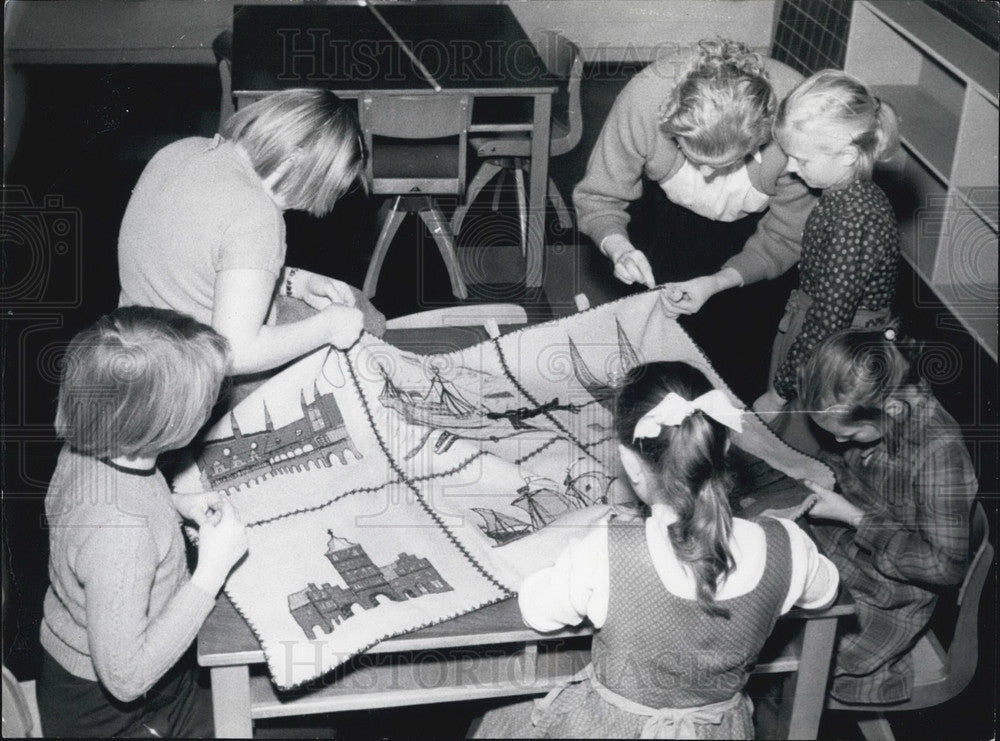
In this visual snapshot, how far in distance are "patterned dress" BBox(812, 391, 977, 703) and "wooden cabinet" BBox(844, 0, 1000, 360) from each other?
203 centimetres

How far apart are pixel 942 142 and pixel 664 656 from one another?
3.34 m

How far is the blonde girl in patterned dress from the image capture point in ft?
8.53

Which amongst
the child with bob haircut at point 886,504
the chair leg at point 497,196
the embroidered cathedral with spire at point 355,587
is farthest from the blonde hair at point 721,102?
the chair leg at point 497,196

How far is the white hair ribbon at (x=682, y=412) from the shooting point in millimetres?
1656

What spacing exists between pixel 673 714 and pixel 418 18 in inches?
156

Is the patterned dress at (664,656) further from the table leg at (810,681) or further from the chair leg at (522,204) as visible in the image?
the chair leg at (522,204)

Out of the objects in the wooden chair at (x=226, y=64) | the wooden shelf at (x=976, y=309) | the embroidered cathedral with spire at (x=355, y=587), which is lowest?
the wooden shelf at (x=976, y=309)

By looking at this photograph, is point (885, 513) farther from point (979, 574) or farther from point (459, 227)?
point (459, 227)

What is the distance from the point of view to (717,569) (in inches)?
66.5

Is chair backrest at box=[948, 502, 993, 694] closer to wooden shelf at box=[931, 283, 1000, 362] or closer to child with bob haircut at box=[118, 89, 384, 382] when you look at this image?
child with bob haircut at box=[118, 89, 384, 382]

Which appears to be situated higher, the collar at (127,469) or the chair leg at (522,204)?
the collar at (127,469)

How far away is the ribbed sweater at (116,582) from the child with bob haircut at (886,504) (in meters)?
1.26

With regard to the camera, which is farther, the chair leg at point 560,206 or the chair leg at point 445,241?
the chair leg at point 560,206

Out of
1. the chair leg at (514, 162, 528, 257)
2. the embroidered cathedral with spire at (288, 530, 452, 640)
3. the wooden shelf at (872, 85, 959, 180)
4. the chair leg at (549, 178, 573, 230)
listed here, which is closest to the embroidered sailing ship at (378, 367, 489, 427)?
the embroidered cathedral with spire at (288, 530, 452, 640)
